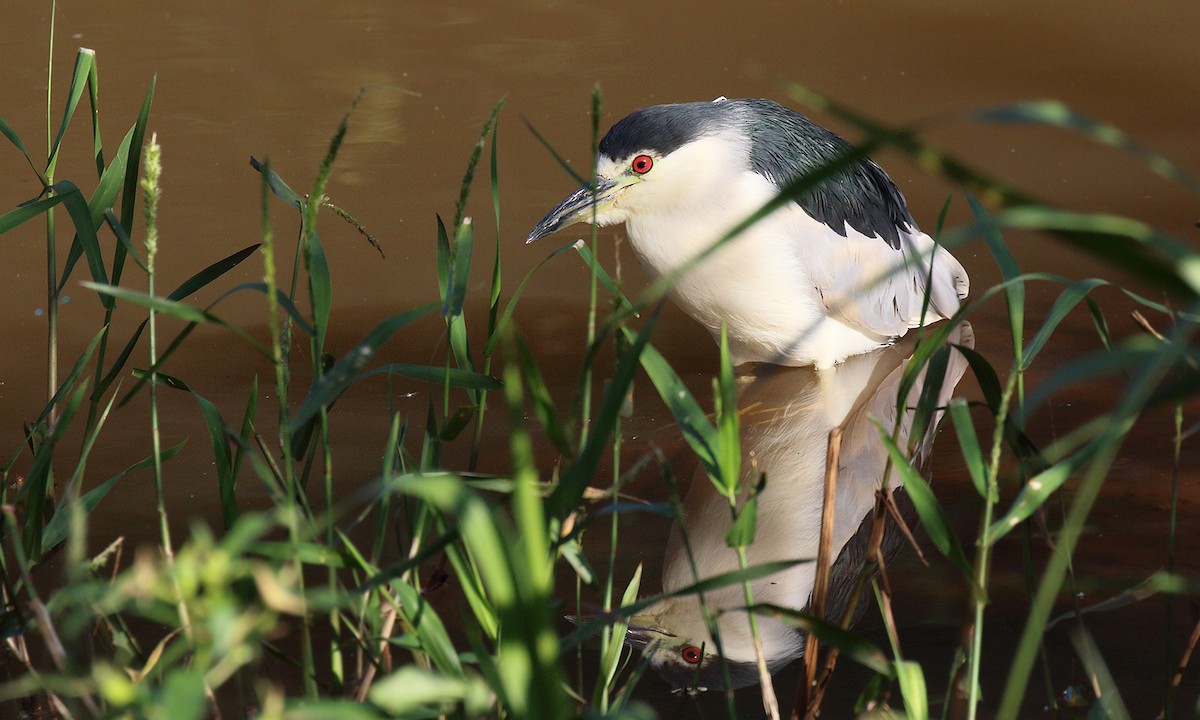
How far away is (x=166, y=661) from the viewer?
3.33ft

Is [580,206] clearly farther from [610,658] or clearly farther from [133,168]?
[610,658]

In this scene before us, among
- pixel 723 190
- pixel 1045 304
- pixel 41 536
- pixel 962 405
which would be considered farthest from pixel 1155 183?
pixel 41 536

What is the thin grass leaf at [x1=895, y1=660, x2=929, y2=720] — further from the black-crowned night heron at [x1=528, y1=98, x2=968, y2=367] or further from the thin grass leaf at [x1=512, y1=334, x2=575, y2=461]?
the black-crowned night heron at [x1=528, y1=98, x2=968, y2=367]

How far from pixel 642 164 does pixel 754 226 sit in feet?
0.83

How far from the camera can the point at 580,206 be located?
2615 millimetres

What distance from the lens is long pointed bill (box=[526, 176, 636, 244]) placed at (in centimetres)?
262

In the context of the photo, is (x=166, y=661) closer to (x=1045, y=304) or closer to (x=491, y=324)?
(x=491, y=324)

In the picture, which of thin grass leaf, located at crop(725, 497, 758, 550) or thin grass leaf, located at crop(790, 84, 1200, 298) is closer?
thin grass leaf, located at crop(790, 84, 1200, 298)

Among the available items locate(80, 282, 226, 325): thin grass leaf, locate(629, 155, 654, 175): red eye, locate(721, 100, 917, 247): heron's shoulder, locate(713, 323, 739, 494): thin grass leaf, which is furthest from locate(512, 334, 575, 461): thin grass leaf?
locate(721, 100, 917, 247): heron's shoulder

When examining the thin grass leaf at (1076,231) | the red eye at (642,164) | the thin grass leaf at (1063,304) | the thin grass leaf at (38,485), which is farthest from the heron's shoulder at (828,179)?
the thin grass leaf at (1076,231)

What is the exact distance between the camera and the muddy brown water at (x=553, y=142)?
6.92 feet

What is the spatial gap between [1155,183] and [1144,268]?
3.03 m

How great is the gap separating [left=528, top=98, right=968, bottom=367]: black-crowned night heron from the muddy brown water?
20 centimetres

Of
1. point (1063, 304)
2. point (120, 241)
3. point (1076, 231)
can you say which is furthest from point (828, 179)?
point (1076, 231)
